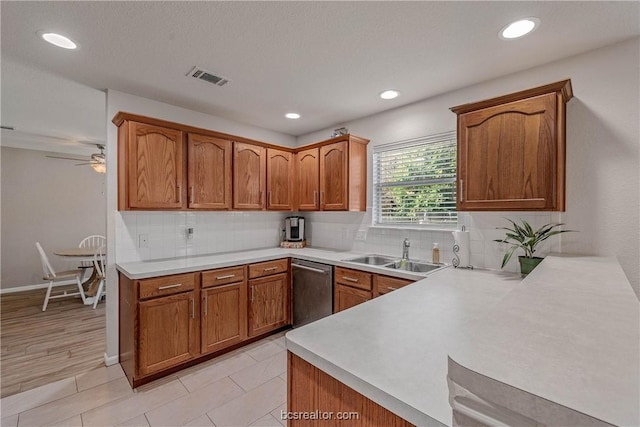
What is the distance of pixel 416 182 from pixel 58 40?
3.03 metres

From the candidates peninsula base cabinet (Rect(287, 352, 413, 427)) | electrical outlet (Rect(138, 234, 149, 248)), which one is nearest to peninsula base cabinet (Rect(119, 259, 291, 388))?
electrical outlet (Rect(138, 234, 149, 248))

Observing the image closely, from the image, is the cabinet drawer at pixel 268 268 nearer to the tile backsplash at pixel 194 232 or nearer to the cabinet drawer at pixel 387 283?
the tile backsplash at pixel 194 232

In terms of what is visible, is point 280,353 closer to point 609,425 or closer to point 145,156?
point 145,156

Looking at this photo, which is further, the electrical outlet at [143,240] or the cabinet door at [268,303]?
the cabinet door at [268,303]

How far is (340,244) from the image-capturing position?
3.67m

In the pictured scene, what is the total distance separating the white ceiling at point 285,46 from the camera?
5.25 feet

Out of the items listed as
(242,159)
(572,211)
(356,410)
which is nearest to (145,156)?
(242,159)

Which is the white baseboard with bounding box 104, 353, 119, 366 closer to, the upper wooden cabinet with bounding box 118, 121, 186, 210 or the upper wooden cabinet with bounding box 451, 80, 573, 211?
the upper wooden cabinet with bounding box 118, 121, 186, 210

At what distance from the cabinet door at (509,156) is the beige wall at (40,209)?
6.57 m

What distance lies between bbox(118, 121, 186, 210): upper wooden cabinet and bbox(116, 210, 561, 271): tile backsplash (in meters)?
0.37

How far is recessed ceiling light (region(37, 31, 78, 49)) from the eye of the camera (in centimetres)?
181

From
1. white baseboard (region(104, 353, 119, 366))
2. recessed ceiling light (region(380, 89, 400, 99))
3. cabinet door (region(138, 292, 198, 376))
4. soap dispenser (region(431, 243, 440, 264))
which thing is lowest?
white baseboard (region(104, 353, 119, 366))

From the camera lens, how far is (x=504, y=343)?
1.77 feet

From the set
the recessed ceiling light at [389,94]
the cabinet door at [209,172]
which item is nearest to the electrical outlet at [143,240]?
the cabinet door at [209,172]
